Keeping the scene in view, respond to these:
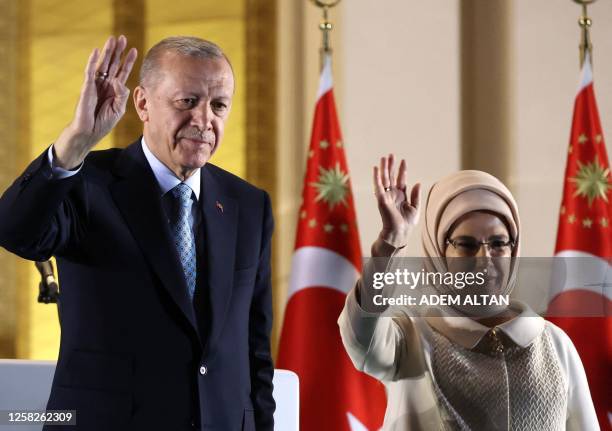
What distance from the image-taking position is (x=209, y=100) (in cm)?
152

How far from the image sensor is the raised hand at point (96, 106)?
4.43 feet

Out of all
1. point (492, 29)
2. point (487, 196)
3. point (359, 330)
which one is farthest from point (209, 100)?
point (492, 29)

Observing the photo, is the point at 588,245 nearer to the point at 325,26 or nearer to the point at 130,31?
the point at 325,26

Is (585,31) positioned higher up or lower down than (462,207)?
higher up

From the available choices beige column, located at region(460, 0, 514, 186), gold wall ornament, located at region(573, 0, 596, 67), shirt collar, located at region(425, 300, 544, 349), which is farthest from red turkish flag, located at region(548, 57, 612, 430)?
shirt collar, located at region(425, 300, 544, 349)

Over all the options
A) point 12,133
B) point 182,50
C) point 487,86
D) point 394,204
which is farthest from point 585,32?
point 182,50

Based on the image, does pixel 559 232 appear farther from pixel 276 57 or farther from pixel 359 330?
pixel 359 330

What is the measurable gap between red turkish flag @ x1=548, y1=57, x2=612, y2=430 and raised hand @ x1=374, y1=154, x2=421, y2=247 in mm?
1685

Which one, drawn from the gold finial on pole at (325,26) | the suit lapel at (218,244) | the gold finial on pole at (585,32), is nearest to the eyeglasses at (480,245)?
the suit lapel at (218,244)

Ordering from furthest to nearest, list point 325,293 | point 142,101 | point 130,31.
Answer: point 130,31, point 325,293, point 142,101

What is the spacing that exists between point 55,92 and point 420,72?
1.81 m

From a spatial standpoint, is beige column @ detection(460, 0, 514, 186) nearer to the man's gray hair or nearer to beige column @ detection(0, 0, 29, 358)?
beige column @ detection(0, 0, 29, 358)

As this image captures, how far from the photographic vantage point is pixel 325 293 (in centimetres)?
362

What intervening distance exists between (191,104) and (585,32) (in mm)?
2894
